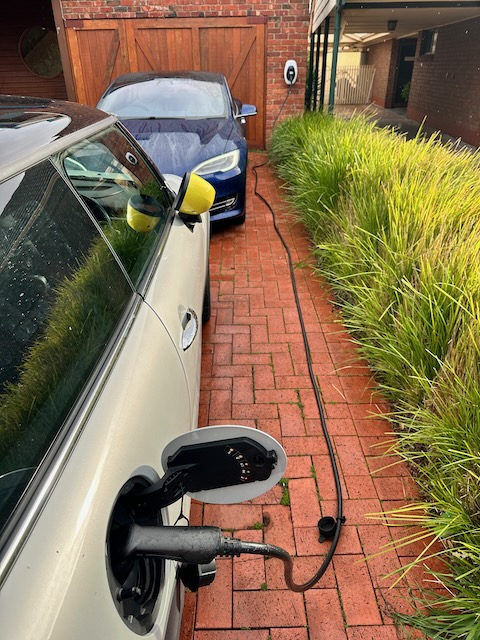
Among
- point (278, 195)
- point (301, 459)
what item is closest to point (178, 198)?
point (301, 459)

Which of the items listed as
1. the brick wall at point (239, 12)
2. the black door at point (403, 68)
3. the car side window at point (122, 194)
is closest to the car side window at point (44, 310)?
the car side window at point (122, 194)

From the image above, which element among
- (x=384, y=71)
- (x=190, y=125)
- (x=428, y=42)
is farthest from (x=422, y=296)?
(x=384, y=71)

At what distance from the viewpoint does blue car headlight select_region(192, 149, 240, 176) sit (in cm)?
477

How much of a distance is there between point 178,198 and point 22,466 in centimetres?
166

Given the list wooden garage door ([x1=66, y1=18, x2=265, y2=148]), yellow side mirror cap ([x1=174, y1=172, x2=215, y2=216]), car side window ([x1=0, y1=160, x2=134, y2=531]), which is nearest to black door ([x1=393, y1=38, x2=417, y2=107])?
wooden garage door ([x1=66, y1=18, x2=265, y2=148])

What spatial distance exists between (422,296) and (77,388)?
6.63ft

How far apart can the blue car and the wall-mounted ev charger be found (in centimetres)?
315

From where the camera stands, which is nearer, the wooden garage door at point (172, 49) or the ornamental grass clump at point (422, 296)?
the ornamental grass clump at point (422, 296)

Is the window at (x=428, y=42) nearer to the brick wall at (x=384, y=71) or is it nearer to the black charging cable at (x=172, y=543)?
the brick wall at (x=384, y=71)

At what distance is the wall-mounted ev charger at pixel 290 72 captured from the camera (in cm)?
909

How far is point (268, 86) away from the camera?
9422 mm

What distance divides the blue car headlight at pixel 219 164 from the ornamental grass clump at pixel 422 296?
82cm

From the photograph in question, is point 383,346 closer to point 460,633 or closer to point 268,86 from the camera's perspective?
point 460,633

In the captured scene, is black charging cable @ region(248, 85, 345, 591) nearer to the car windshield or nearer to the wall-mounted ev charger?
the car windshield
